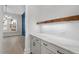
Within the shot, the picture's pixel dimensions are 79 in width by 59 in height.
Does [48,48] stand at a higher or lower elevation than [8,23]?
lower

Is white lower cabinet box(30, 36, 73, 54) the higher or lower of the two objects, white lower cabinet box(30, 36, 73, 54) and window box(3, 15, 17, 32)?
the lower

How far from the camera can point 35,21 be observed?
3723 mm

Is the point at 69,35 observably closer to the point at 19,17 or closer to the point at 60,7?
the point at 60,7

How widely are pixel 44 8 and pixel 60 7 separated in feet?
3.42

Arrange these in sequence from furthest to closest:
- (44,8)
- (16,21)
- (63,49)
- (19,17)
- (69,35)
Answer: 1. (19,17)
2. (16,21)
3. (44,8)
4. (69,35)
5. (63,49)

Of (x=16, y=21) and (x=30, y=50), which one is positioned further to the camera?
(x=16, y=21)

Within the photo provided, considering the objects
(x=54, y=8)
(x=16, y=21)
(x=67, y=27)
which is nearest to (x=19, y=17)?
(x=16, y=21)

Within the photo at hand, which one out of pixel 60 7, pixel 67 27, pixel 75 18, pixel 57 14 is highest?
pixel 60 7

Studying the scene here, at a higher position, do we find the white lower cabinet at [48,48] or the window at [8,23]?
the window at [8,23]

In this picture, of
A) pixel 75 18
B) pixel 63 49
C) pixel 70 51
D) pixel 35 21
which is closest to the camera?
pixel 70 51

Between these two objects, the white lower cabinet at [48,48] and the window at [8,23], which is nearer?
the white lower cabinet at [48,48]

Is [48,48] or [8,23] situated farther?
[8,23]

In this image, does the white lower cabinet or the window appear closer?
the white lower cabinet

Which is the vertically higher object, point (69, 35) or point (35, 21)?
point (35, 21)
